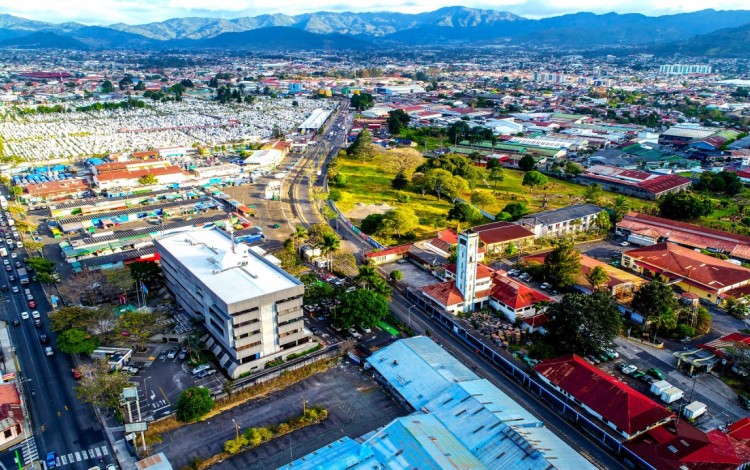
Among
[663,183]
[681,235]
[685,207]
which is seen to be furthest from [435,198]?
[663,183]

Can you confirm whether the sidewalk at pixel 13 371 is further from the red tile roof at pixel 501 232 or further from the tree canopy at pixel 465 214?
the tree canopy at pixel 465 214

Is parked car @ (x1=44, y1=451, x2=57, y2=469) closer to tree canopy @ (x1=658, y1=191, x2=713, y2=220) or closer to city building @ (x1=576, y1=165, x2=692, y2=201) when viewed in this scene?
tree canopy @ (x1=658, y1=191, x2=713, y2=220)

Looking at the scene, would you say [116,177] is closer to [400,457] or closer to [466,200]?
[466,200]

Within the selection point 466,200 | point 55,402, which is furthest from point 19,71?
point 55,402

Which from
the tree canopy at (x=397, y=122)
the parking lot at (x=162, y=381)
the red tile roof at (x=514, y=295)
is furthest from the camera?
the tree canopy at (x=397, y=122)

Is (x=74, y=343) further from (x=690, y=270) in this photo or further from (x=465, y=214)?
(x=690, y=270)

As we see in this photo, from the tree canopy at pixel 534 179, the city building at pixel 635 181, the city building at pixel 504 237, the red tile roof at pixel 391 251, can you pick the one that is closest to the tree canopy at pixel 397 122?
the city building at pixel 635 181
